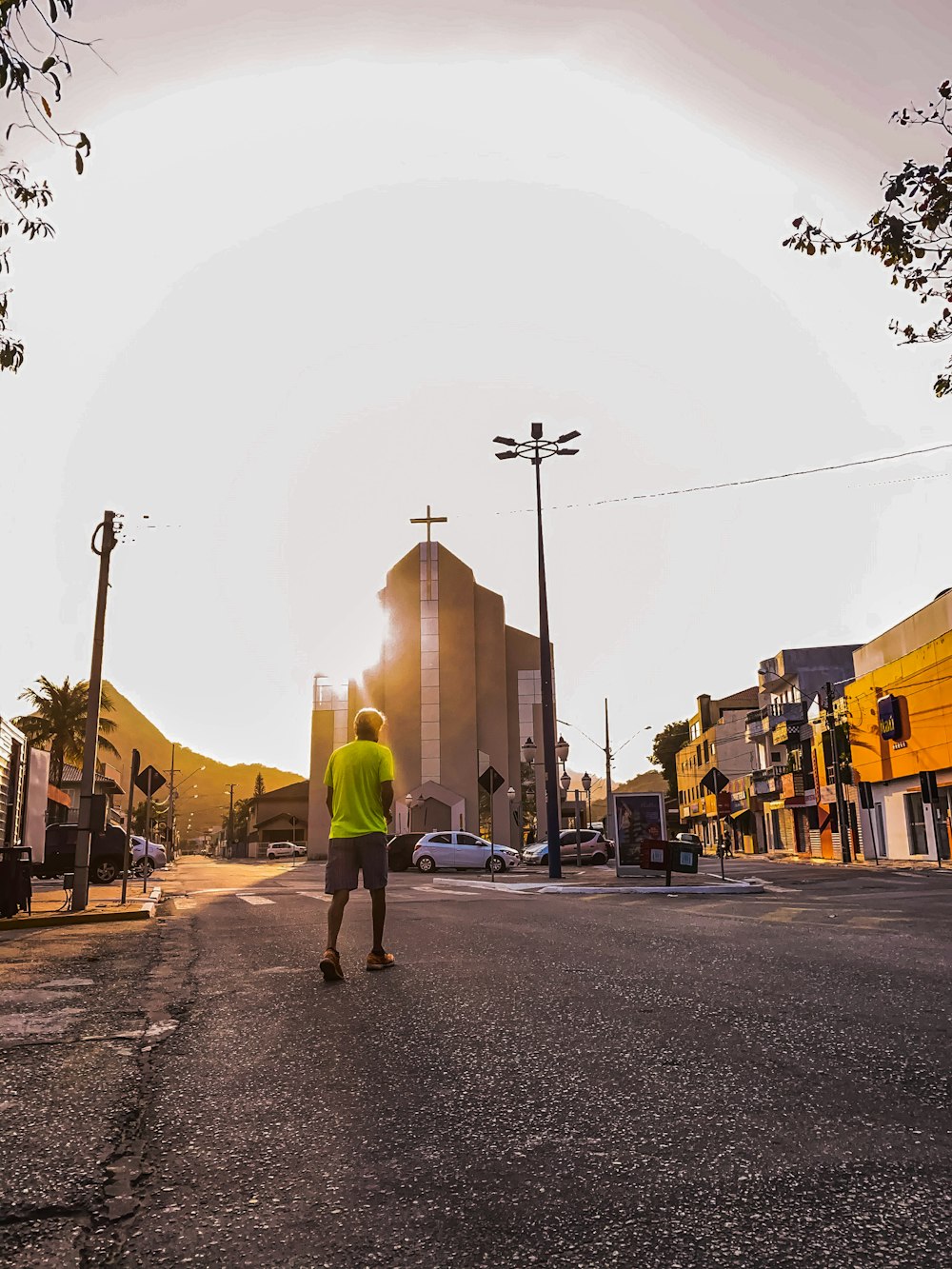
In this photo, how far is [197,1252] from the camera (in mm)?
2104

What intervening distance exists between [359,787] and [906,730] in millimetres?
36277

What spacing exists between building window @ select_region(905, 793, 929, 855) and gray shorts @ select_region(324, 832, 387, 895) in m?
35.9

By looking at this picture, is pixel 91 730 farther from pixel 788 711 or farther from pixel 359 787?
pixel 788 711

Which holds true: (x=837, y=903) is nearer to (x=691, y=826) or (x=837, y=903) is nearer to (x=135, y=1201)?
(x=135, y=1201)

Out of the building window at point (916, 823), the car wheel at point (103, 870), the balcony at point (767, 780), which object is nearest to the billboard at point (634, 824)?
the car wheel at point (103, 870)

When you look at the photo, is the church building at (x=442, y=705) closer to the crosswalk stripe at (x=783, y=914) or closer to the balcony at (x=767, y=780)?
the balcony at (x=767, y=780)

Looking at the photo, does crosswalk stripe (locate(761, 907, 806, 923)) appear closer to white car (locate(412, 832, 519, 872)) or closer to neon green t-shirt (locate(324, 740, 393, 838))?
neon green t-shirt (locate(324, 740, 393, 838))

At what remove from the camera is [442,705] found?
73438 mm

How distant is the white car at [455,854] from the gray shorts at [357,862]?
30.0 m

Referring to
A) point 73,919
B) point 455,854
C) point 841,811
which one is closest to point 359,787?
point 73,919

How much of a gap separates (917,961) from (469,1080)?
4166 mm

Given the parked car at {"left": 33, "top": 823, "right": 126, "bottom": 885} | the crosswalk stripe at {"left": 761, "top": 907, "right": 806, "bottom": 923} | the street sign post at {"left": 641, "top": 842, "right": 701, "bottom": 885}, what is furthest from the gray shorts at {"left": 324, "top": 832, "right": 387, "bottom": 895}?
the parked car at {"left": 33, "top": 823, "right": 126, "bottom": 885}

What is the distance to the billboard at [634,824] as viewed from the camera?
23.0 m

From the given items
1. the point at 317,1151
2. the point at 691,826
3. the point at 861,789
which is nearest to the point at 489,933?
the point at 317,1151
